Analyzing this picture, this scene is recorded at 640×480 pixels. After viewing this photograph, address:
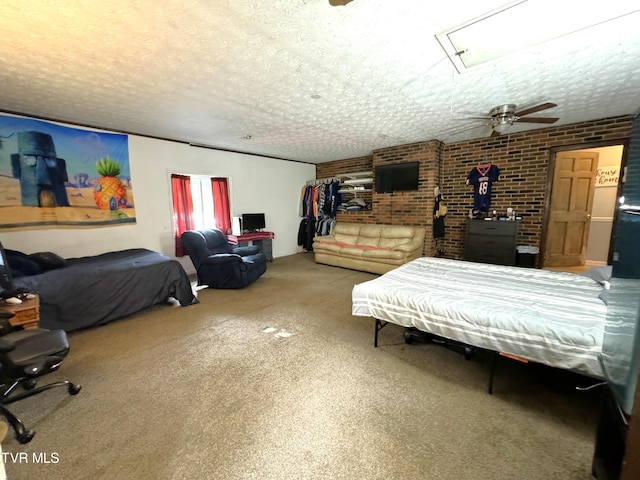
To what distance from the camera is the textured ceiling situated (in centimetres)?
154

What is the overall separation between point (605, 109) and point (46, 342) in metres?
6.03

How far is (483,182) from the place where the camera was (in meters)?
4.57

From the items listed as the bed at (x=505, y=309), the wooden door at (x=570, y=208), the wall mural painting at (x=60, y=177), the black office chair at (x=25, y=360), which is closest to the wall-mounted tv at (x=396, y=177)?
the wooden door at (x=570, y=208)

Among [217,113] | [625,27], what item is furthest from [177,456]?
[625,27]

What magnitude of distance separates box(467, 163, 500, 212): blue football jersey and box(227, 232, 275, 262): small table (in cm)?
414

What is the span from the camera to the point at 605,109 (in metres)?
3.20

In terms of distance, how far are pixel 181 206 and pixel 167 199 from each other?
11.0 inches

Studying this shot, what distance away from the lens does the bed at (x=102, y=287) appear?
249 centimetres

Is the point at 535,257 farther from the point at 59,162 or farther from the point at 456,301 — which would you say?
the point at 59,162

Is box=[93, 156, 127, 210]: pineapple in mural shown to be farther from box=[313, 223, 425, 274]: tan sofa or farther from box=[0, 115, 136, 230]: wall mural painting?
box=[313, 223, 425, 274]: tan sofa

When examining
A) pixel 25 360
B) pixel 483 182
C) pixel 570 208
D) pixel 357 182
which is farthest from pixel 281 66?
pixel 570 208

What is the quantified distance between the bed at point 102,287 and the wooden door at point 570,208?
597 cm

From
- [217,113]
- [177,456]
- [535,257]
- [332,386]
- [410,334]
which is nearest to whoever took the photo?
[177,456]

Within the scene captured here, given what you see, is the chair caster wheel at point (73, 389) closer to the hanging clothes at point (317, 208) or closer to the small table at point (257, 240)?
the small table at point (257, 240)
